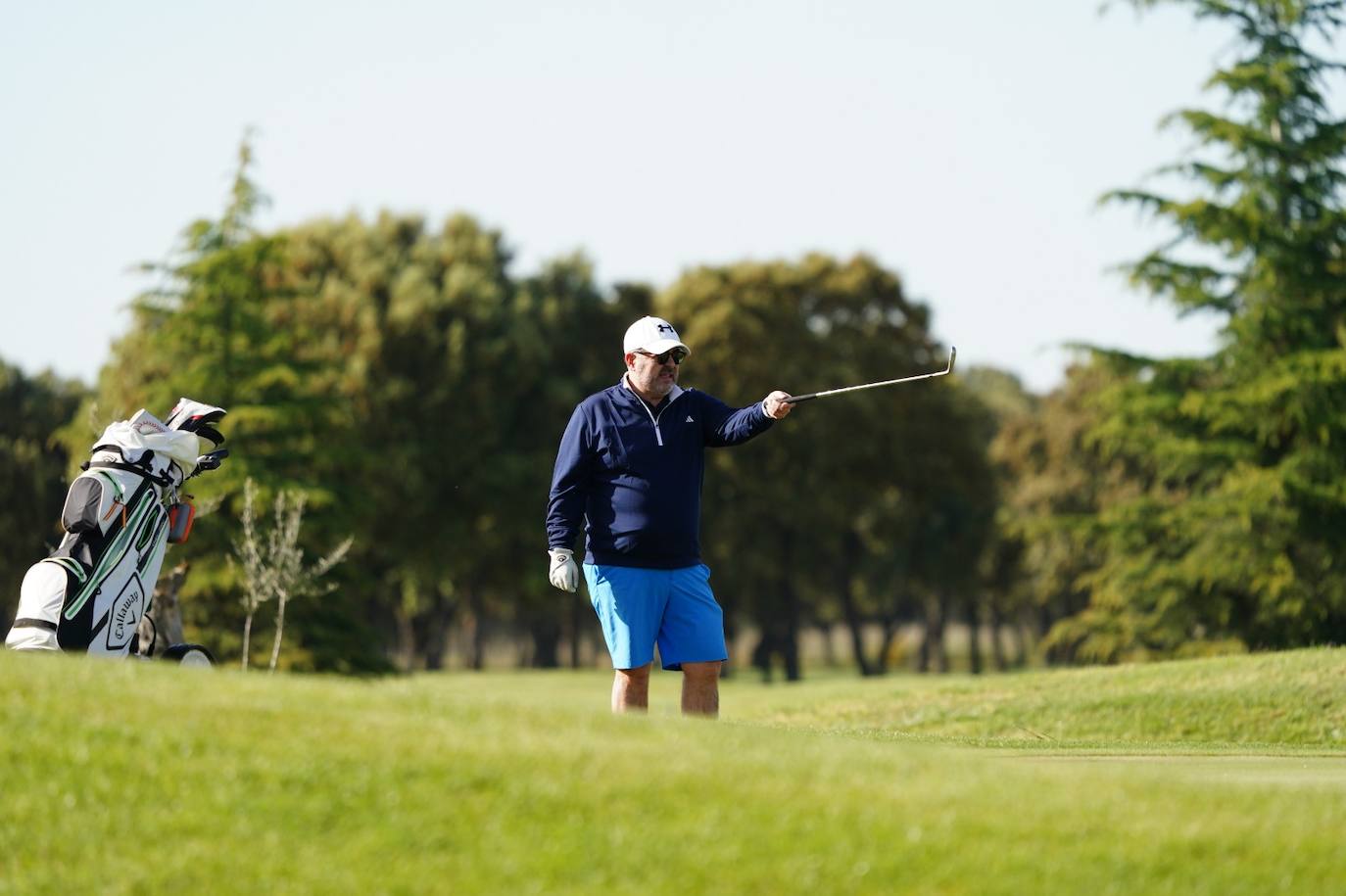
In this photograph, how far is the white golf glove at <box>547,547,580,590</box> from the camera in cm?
943

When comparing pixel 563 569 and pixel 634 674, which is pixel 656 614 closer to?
pixel 634 674

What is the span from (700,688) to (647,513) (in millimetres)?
1034

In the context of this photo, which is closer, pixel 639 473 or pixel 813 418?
pixel 639 473

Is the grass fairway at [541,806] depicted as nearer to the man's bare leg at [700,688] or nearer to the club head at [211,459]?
the man's bare leg at [700,688]

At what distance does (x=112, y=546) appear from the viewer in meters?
9.99

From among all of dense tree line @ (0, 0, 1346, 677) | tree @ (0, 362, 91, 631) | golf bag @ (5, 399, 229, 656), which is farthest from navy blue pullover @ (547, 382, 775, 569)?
tree @ (0, 362, 91, 631)

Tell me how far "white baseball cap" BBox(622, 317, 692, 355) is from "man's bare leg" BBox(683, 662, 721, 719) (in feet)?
5.79

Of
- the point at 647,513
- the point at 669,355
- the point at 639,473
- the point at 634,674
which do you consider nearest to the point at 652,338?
the point at 669,355

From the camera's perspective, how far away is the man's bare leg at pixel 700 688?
9531 millimetres

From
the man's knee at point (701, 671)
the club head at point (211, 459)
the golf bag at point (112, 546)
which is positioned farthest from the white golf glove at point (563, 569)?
the club head at point (211, 459)

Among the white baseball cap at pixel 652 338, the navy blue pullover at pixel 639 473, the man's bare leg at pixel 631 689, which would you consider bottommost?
the man's bare leg at pixel 631 689

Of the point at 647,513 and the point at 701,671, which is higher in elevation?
the point at 647,513

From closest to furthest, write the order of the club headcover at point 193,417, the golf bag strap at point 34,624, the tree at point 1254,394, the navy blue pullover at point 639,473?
the navy blue pullover at point 639,473
the golf bag strap at point 34,624
the club headcover at point 193,417
the tree at point 1254,394

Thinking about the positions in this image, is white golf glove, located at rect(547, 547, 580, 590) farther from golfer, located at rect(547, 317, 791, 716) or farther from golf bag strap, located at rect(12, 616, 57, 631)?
golf bag strap, located at rect(12, 616, 57, 631)
